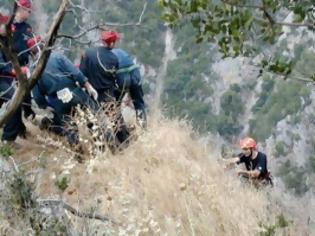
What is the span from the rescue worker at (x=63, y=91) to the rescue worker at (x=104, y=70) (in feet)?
0.78

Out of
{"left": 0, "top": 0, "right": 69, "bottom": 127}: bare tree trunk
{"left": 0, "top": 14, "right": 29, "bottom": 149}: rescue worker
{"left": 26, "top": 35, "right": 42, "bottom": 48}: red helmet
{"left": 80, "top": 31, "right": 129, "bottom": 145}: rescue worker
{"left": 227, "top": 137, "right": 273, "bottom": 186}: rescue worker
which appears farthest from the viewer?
{"left": 227, "top": 137, "right": 273, "bottom": 186}: rescue worker

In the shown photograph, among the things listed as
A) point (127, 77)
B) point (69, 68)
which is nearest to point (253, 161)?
point (127, 77)

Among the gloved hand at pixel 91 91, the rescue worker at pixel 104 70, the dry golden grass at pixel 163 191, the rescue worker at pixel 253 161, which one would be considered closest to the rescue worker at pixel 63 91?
the gloved hand at pixel 91 91

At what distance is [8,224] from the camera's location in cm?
468

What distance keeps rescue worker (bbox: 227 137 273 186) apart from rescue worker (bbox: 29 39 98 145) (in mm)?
1866

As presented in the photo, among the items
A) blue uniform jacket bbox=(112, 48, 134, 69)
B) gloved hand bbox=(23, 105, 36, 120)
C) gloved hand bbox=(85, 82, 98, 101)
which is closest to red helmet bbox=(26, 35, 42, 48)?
gloved hand bbox=(85, 82, 98, 101)

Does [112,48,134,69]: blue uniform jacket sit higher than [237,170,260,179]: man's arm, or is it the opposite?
[112,48,134,69]: blue uniform jacket

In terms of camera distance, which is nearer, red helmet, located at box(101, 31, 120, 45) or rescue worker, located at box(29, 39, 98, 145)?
rescue worker, located at box(29, 39, 98, 145)

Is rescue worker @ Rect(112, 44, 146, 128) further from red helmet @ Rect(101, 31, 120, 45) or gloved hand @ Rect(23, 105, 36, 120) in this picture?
gloved hand @ Rect(23, 105, 36, 120)

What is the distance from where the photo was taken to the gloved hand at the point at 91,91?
27.2 ft

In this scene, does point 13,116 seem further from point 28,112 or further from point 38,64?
point 38,64

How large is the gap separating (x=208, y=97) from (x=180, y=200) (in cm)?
5275

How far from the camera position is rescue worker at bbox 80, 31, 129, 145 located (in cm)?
862

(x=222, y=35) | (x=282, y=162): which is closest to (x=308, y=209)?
(x=222, y=35)
